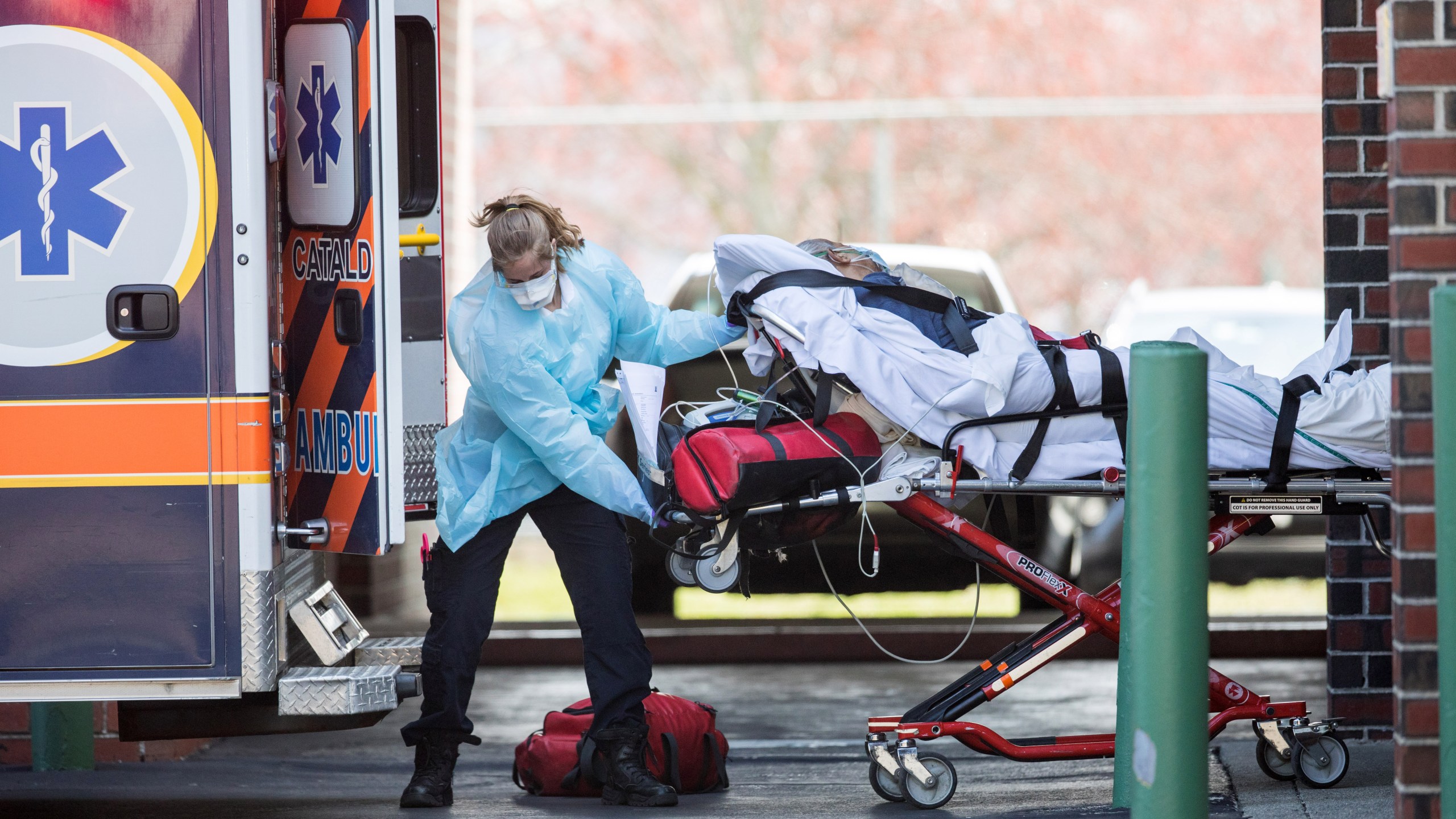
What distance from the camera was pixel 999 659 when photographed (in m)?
4.81

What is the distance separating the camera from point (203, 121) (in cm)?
420

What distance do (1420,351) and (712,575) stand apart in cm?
203

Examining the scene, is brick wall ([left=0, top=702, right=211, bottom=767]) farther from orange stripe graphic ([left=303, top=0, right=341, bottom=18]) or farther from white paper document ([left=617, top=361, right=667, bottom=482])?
orange stripe graphic ([left=303, top=0, right=341, bottom=18])

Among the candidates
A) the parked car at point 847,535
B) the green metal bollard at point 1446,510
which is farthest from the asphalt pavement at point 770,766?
the green metal bollard at point 1446,510

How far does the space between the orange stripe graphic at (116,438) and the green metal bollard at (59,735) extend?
1675 millimetres

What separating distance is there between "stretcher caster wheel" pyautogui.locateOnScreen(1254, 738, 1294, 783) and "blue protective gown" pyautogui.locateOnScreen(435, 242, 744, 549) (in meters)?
1.87

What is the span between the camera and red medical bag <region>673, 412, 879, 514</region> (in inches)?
178

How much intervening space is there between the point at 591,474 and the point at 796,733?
6.13 feet

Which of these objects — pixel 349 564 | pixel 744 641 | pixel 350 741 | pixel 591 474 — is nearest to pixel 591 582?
pixel 591 474

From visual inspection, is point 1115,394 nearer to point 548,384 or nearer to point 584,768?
point 548,384

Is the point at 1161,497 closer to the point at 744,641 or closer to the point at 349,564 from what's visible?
the point at 744,641

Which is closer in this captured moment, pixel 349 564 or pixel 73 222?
pixel 73 222

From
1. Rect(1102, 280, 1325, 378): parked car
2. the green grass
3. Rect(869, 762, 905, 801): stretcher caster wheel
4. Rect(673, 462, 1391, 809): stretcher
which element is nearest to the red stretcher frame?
Rect(673, 462, 1391, 809): stretcher

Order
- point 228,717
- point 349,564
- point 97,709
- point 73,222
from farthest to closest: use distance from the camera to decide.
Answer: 1. point 349,564
2. point 97,709
3. point 228,717
4. point 73,222
